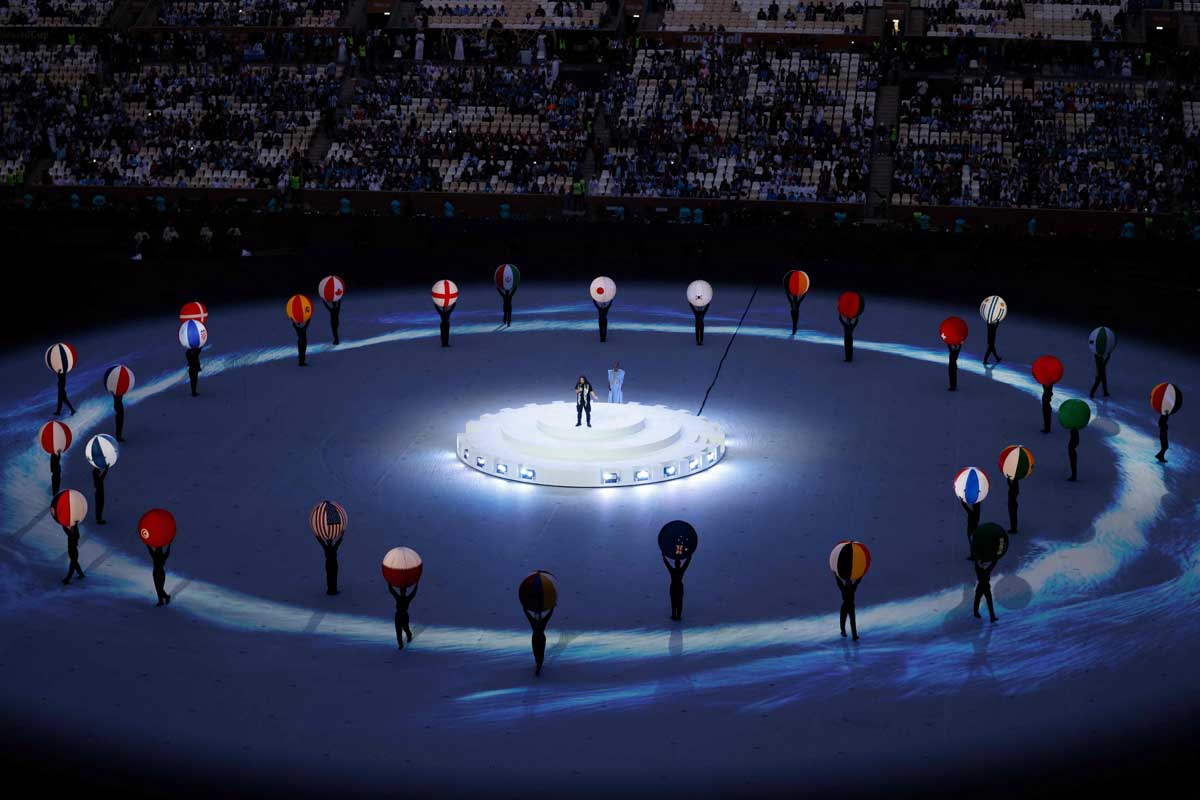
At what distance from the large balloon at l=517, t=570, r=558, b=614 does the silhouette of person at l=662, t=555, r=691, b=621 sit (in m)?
2.68

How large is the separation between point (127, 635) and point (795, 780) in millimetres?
10803

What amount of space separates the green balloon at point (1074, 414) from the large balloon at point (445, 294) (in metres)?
18.0

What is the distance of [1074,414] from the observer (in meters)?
30.0

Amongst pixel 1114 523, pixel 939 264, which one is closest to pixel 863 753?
pixel 1114 523

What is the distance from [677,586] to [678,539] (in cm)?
111

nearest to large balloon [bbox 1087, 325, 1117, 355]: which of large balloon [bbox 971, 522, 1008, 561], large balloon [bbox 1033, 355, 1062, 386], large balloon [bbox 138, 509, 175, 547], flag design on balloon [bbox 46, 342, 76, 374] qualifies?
large balloon [bbox 1033, 355, 1062, 386]

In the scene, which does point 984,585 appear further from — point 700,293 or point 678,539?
point 700,293

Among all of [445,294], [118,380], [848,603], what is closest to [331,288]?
[445,294]

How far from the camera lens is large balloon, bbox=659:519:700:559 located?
77.0 ft

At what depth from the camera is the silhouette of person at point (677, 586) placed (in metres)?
24.0

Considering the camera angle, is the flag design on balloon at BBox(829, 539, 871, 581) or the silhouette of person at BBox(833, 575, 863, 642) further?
the silhouette of person at BBox(833, 575, 863, 642)

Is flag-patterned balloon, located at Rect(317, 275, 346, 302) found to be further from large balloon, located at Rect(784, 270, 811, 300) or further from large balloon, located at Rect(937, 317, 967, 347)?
large balloon, located at Rect(937, 317, 967, 347)

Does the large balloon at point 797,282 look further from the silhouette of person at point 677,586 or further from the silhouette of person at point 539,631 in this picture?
the silhouette of person at point 539,631

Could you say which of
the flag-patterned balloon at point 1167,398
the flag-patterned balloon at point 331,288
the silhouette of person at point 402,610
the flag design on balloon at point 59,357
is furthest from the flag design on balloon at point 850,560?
the flag-patterned balloon at point 331,288
